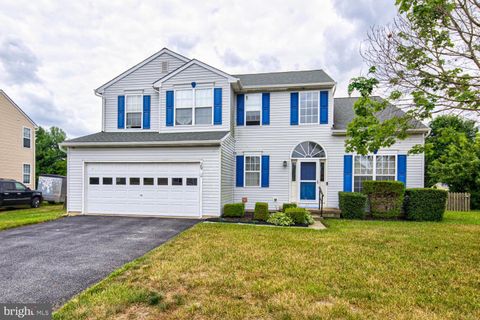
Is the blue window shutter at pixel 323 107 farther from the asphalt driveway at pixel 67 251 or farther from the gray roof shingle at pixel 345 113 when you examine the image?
the asphalt driveway at pixel 67 251

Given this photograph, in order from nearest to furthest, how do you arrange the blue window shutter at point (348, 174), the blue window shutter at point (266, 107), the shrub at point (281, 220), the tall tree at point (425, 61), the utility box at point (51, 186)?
the tall tree at point (425, 61), the shrub at point (281, 220), the blue window shutter at point (348, 174), the blue window shutter at point (266, 107), the utility box at point (51, 186)

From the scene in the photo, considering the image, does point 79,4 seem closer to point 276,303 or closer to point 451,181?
point 276,303

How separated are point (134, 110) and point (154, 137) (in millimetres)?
2532

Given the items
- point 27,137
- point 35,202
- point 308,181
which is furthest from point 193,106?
point 27,137

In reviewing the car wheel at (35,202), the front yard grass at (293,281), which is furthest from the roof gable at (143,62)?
the front yard grass at (293,281)

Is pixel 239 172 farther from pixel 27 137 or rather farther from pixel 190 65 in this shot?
pixel 27 137

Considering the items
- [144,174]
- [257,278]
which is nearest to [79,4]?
[144,174]

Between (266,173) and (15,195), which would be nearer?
(266,173)

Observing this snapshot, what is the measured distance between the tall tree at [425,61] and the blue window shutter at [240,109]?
654 cm

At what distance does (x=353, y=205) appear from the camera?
9.63 metres

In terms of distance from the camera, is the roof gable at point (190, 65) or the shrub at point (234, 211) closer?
the shrub at point (234, 211)

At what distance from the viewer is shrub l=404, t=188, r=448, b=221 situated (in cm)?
930

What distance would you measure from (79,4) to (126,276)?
37.4ft

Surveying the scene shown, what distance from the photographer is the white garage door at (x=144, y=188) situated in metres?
9.83
